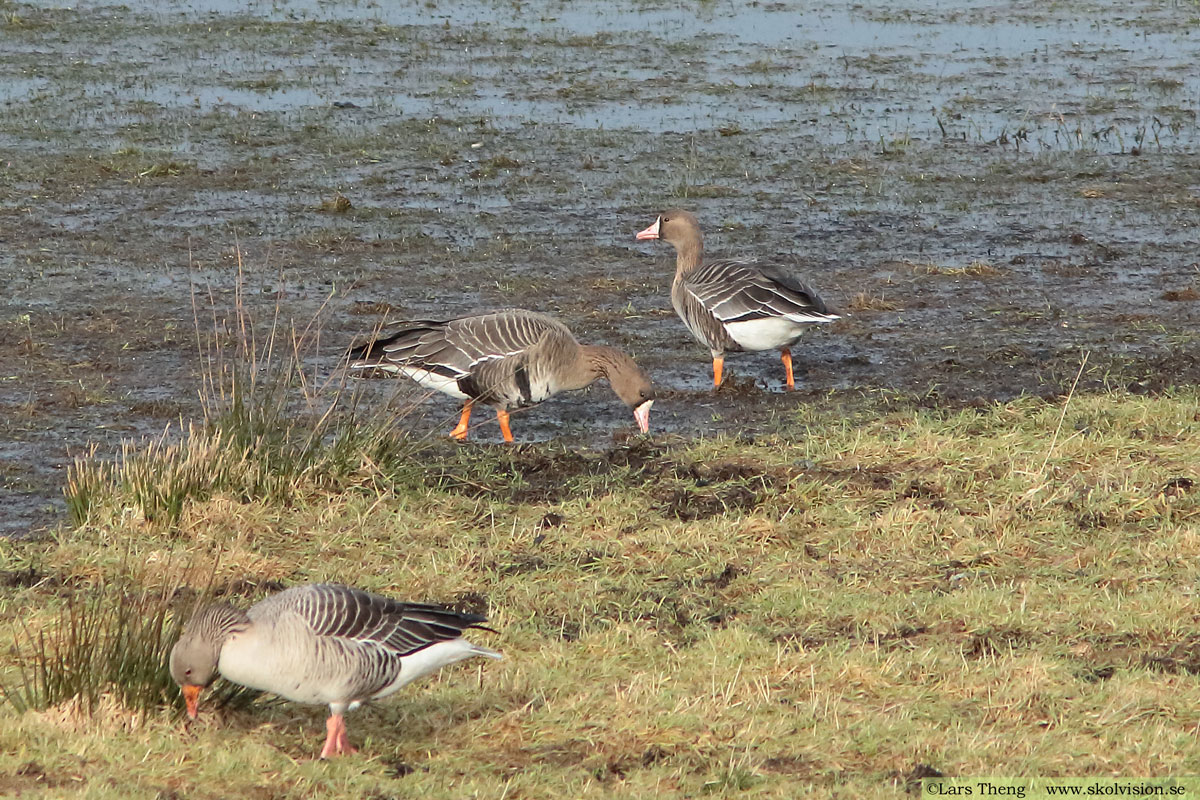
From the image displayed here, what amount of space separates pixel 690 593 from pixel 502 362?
2806 mm

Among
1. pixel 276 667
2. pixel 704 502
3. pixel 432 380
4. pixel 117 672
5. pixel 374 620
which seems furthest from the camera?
pixel 432 380

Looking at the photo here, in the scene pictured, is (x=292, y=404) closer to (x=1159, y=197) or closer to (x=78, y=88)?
(x=1159, y=197)

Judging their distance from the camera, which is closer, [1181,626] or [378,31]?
[1181,626]

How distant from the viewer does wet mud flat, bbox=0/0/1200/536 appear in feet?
36.2

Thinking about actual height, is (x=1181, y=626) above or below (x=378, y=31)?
below

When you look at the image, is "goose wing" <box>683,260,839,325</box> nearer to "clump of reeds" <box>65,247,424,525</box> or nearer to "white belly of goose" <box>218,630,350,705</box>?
"clump of reeds" <box>65,247,424,525</box>

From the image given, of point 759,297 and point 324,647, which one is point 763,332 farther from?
point 324,647

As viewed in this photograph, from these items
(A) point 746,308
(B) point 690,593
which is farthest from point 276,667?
(A) point 746,308

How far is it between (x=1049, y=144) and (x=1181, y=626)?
11.7 m

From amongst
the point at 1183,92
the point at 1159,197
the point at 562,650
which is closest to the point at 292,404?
the point at 562,650

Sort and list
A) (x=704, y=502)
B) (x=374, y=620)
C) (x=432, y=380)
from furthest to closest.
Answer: (x=432, y=380) < (x=704, y=502) < (x=374, y=620)

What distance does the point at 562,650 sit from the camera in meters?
6.67

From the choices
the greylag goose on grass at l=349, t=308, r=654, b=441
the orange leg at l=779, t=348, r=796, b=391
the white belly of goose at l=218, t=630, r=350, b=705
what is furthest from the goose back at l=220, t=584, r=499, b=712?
the orange leg at l=779, t=348, r=796, b=391

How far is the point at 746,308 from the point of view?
35.0 ft
